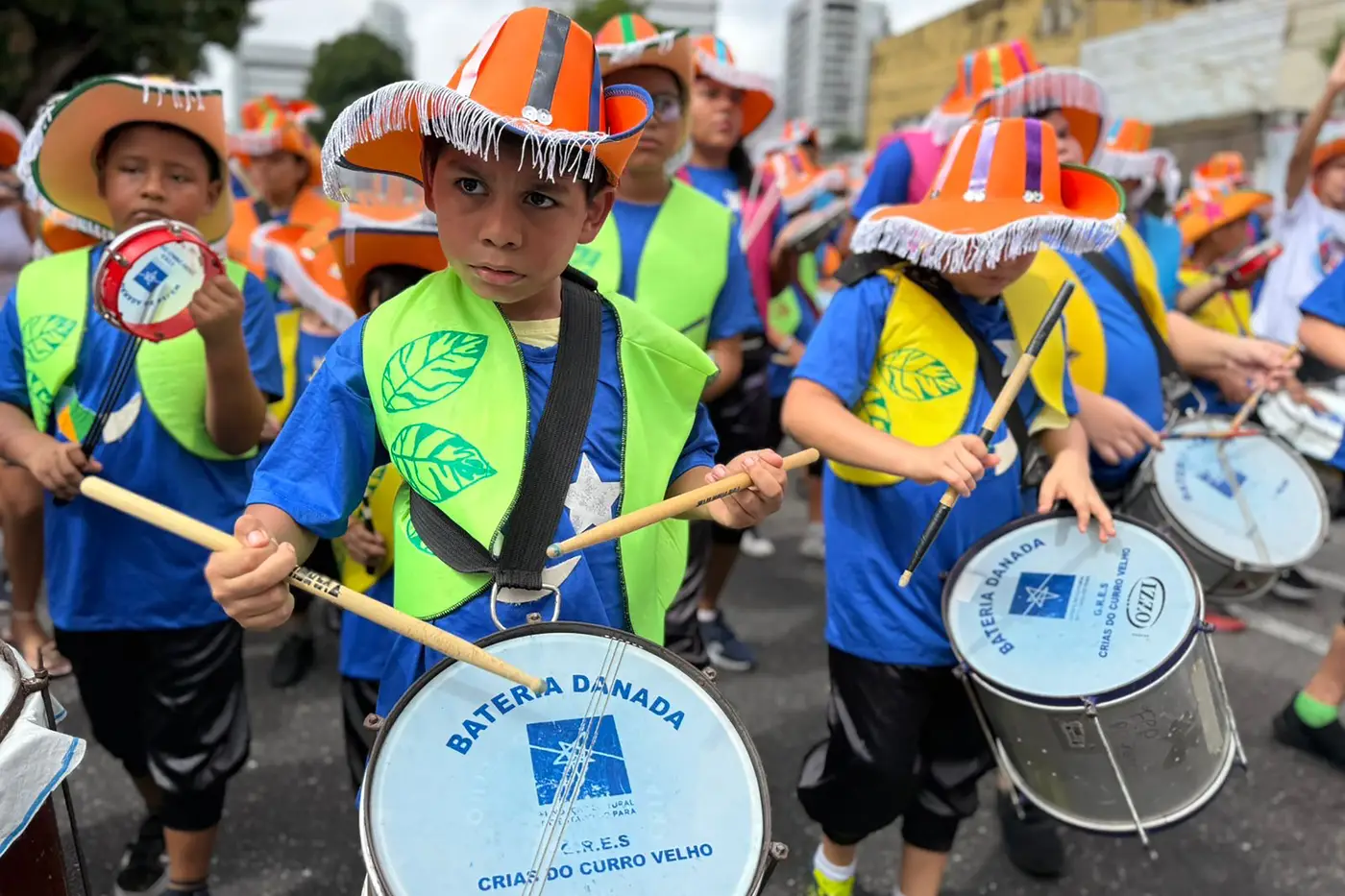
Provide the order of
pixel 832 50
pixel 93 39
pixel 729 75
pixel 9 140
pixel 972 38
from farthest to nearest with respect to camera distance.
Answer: pixel 832 50
pixel 972 38
pixel 93 39
pixel 9 140
pixel 729 75

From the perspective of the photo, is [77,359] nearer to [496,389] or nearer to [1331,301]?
[496,389]

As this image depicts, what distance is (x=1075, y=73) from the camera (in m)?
2.97

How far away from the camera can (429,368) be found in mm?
1437

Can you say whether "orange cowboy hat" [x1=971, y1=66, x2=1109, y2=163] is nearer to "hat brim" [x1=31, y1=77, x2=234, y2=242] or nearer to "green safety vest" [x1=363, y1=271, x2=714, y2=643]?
"green safety vest" [x1=363, y1=271, x2=714, y2=643]

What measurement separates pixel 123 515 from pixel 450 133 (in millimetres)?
1448

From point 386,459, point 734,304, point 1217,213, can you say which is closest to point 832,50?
point 1217,213

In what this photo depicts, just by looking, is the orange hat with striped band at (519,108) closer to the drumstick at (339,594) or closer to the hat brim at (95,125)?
the drumstick at (339,594)

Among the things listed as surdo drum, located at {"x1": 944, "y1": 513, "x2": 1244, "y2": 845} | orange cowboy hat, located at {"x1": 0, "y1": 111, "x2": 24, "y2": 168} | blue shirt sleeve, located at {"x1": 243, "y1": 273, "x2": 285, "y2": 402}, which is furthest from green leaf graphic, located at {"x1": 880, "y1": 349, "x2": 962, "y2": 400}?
orange cowboy hat, located at {"x1": 0, "y1": 111, "x2": 24, "y2": 168}

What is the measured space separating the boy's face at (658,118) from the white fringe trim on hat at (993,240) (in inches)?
39.8

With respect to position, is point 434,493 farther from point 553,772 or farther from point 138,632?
point 138,632

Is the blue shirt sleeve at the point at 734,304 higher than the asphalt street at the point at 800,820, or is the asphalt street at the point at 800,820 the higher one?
the blue shirt sleeve at the point at 734,304

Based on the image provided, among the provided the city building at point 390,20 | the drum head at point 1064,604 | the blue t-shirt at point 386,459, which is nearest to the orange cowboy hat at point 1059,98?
the drum head at point 1064,604

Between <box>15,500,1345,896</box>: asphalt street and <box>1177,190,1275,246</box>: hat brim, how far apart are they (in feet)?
7.81

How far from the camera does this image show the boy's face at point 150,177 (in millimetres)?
2164
